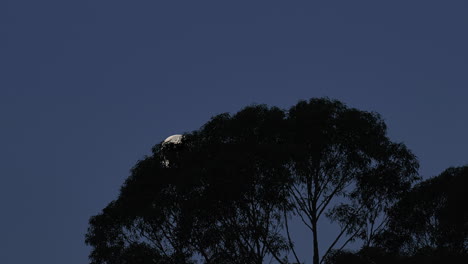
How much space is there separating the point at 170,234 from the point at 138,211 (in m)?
2.26

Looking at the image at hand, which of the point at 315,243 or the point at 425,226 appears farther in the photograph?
the point at 425,226

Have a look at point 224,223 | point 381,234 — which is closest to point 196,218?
point 224,223

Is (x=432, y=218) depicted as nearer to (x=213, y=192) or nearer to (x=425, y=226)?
(x=425, y=226)

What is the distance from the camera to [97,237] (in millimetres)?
44438

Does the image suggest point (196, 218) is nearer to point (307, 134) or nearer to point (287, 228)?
point (287, 228)

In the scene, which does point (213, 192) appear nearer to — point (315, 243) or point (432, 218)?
point (315, 243)

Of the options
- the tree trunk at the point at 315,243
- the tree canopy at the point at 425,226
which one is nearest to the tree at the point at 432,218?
the tree canopy at the point at 425,226

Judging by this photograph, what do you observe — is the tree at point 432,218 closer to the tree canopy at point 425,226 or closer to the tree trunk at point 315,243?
the tree canopy at point 425,226

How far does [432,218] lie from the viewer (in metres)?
44.1

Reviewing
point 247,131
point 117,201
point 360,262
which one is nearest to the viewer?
point 360,262

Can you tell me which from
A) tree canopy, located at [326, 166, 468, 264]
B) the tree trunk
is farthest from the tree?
the tree trunk

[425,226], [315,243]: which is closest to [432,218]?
[425,226]

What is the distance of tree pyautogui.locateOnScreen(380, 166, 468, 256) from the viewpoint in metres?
40.0

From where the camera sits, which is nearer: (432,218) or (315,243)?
(315,243)
